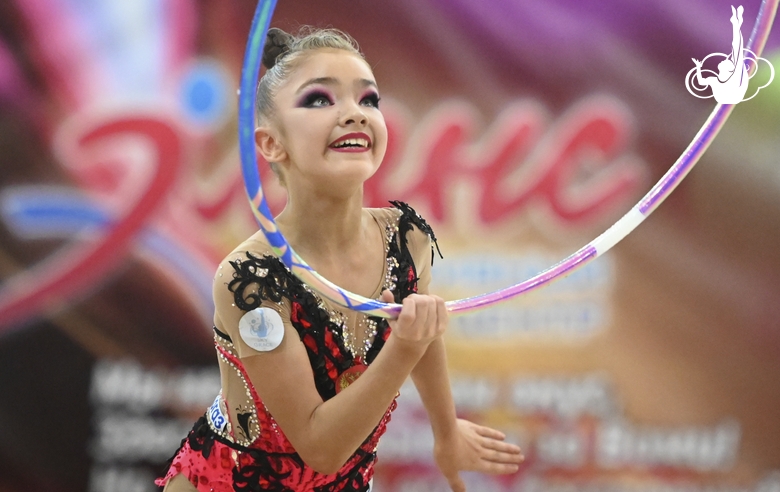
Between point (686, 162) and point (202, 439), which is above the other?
point (686, 162)

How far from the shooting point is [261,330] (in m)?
1.19

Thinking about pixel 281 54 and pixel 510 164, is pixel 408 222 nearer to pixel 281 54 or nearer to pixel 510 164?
pixel 281 54

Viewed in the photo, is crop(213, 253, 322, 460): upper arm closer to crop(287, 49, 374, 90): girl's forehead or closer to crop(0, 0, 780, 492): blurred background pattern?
crop(287, 49, 374, 90): girl's forehead

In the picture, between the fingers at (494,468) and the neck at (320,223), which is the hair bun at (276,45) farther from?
the fingers at (494,468)

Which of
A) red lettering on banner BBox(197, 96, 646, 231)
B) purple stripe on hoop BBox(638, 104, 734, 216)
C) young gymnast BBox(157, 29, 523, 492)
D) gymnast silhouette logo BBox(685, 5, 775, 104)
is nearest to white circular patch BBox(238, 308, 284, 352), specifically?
young gymnast BBox(157, 29, 523, 492)

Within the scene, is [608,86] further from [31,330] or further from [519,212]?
[31,330]

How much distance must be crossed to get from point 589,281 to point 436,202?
548 mm

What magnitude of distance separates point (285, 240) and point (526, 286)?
1.50ft

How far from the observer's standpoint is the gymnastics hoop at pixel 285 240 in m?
1.12

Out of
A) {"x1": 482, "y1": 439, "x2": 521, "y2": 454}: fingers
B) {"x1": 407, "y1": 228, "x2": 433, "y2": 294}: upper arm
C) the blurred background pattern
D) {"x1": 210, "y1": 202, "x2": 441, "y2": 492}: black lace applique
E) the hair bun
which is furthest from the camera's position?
the blurred background pattern

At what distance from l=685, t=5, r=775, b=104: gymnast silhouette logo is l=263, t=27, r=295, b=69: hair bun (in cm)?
82

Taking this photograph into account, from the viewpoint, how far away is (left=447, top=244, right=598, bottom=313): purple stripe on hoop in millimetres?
1370

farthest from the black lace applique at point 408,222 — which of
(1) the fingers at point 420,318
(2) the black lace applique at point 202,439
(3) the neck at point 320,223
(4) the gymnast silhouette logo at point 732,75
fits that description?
(4) the gymnast silhouette logo at point 732,75

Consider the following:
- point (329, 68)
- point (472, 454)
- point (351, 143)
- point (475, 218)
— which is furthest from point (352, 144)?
point (475, 218)
